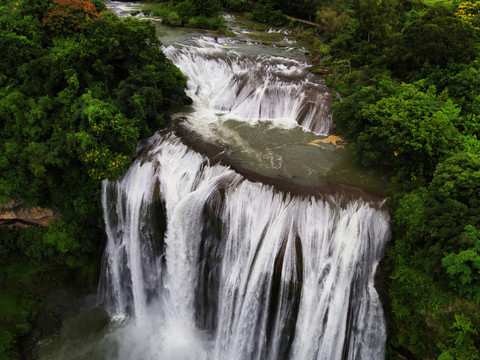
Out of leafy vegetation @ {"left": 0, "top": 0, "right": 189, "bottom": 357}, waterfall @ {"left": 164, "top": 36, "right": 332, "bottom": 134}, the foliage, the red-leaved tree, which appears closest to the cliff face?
leafy vegetation @ {"left": 0, "top": 0, "right": 189, "bottom": 357}

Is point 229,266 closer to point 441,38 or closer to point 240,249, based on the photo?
point 240,249

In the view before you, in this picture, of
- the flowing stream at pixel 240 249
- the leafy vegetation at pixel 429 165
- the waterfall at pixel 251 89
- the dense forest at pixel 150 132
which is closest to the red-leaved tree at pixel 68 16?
the dense forest at pixel 150 132

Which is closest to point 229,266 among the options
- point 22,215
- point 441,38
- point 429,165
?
point 429,165

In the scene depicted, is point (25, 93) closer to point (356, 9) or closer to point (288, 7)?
point (356, 9)

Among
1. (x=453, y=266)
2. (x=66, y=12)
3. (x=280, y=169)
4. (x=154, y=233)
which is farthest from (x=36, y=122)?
(x=453, y=266)

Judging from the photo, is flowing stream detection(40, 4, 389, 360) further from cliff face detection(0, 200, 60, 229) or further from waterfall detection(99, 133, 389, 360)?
cliff face detection(0, 200, 60, 229)

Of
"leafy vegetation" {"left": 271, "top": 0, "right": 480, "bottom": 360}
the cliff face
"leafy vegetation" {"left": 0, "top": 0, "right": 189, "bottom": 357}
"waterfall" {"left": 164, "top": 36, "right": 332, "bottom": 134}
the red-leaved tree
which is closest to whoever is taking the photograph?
"leafy vegetation" {"left": 271, "top": 0, "right": 480, "bottom": 360}

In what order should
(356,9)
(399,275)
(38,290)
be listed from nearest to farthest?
1. (399,275)
2. (38,290)
3. (356,9)
